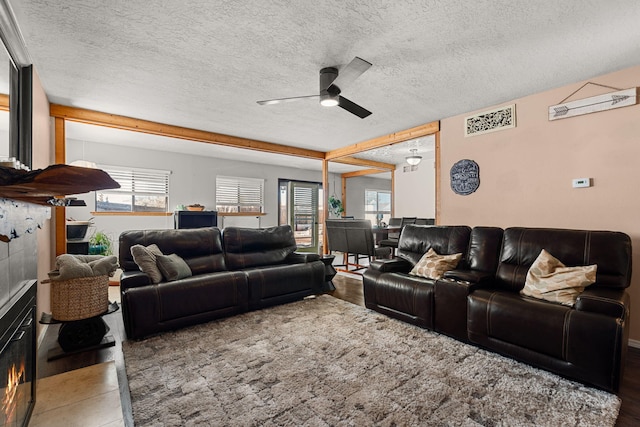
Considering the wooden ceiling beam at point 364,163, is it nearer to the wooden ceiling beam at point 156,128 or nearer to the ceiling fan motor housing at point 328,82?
the wooden ceiling beam at point 156,128

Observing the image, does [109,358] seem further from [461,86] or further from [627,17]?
[627,17]

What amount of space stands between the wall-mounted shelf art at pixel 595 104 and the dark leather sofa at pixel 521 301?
4.18 ft

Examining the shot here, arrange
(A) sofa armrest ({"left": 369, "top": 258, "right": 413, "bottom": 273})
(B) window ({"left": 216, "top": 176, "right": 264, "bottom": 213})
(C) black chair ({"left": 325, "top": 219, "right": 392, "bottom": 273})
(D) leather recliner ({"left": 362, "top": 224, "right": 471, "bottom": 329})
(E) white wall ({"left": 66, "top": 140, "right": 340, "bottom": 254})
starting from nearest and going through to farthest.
Result: (D) leather recliner ({"left": 362, "top": 224, "right": 471, "bottom": 329}) < (A) sofa armrest ({"left": 369, "top": 258, "right": 413, "bottom": 273}) < (C) black chair ({"left": 325, "top": 219, "right": 392, "bottom": 273}) < (E) white wall ({"left": 66, "top": 140, "right": 340, "bottom": 254}) < (B) window ({"left": 216, "top": 176, "right": 264, "bottom": 213})

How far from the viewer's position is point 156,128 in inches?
171

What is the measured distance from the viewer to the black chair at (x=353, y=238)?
520 centimetres

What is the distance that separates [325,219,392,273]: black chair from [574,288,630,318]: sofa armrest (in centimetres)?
306

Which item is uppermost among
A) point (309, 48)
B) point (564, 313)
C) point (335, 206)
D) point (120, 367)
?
point (309, 48)

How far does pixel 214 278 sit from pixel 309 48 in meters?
2.42

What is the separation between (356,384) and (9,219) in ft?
6.67

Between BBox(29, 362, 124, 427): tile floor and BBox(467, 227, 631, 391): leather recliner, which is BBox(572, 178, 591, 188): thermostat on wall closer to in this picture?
BBox(467, 227, 631, 391): leather recliner

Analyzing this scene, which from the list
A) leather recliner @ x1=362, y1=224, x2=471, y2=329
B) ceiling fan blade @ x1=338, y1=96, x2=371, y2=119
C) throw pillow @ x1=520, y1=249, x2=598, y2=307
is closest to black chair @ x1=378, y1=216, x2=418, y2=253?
leather recliner @ x1=362, y1=224, x2=471, y2=329

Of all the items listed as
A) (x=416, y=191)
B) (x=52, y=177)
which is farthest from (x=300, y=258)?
(x=416, y=191)

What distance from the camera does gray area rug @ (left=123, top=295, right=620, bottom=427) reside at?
1722 mm

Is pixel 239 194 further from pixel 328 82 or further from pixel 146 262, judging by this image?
pixel 328 82
